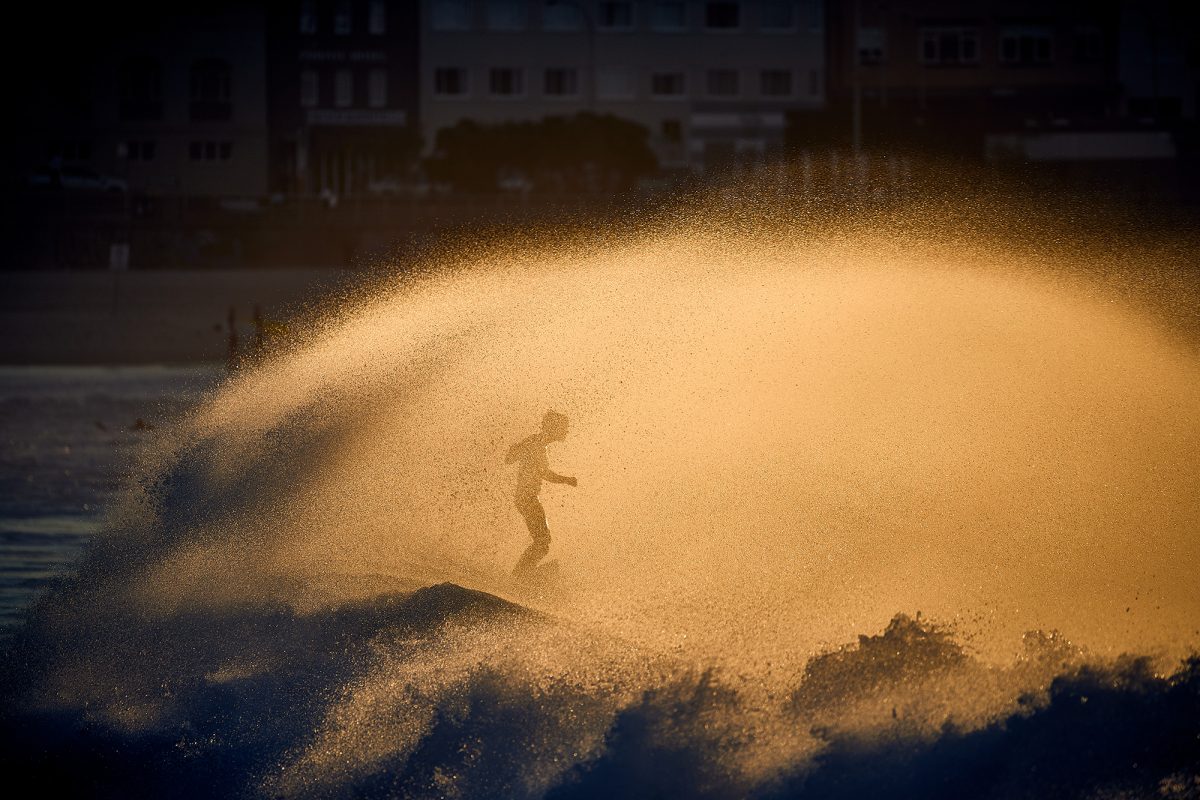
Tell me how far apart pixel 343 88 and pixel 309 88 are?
1834mm

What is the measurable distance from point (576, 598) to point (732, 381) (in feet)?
16.5

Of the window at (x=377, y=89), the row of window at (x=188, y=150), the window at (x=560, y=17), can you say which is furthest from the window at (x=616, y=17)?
the row of window at (x=188, y=150)

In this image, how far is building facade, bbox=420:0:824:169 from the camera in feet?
292

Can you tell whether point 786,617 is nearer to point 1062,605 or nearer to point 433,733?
point 1062,605

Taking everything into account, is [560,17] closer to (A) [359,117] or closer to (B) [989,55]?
(A) [359,117]

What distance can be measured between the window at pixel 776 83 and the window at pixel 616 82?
21.8 feet

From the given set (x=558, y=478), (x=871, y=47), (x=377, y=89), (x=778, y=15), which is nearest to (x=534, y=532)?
(x=558, y=478)

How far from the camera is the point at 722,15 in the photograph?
3573 inches

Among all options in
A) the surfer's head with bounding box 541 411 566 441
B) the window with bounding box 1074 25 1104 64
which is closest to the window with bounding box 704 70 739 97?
the window with bounding box 1074 25 1104 64

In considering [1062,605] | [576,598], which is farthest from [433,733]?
[1062,605]

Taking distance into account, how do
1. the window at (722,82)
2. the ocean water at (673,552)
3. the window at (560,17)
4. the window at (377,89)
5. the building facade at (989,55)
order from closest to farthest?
the ocean water at (673,552), the building facade at (989,55), the window at (377,89), the window at (722,82), the window at (560,17)

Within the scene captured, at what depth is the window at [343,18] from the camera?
292 feet

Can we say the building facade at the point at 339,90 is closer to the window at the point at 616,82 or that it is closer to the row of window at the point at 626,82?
the row of window at the point at 626,82

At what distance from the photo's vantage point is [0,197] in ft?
227
